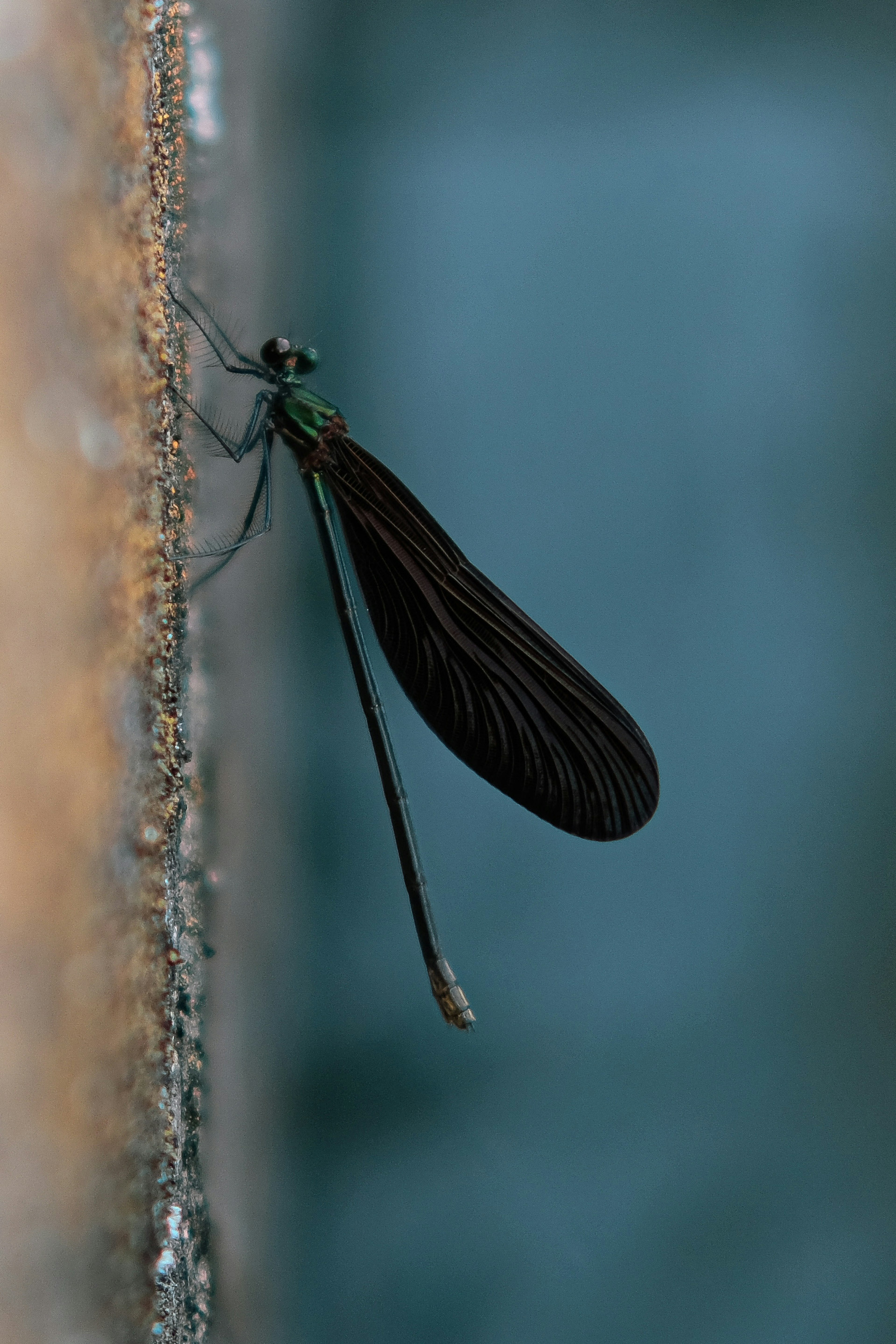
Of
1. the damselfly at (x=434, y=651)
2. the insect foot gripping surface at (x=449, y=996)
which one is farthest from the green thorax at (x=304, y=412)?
the insect foot gripping surface at (x=449, y=996)

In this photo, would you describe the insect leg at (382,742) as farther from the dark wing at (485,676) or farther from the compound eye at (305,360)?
the compound eye at (305,360)

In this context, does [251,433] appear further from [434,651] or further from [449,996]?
[449,996]

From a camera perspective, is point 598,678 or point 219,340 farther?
point 598,678

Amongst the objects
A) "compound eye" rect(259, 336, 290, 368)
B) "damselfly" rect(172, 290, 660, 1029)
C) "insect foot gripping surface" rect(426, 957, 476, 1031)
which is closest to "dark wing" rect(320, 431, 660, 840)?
"damselfly" rect(172, 290, 660, 1029)

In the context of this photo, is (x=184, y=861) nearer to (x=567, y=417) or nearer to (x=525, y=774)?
(x=525, y=774)

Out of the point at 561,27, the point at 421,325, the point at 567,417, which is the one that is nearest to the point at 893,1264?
the point at 567,417

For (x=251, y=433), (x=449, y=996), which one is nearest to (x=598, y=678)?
(x=449, y=996)
